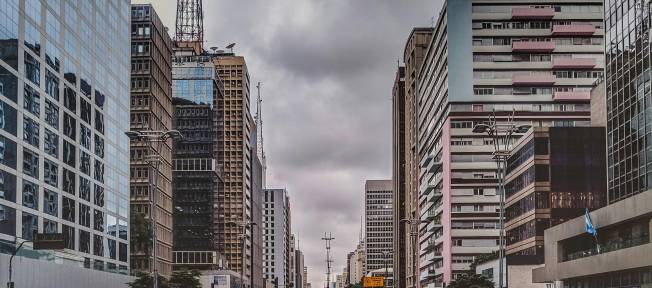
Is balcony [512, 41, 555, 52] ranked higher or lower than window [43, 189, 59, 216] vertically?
higher

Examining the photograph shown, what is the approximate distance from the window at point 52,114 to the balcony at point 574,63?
7389cm

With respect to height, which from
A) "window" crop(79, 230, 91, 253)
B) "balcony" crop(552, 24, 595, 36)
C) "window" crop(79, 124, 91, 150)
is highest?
"balcony" crop(552, 24, 595, 36)

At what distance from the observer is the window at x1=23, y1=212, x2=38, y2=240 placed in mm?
94075

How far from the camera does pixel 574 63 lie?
144 m

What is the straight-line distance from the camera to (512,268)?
99.9 m

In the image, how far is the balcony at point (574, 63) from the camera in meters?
143

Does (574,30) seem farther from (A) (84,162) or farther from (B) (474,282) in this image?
(A) (84,162)

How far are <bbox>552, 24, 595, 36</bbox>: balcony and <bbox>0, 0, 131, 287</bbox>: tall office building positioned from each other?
203 feet

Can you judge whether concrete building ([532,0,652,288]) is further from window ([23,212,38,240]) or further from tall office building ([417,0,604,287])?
tall office building ([417,0,604,287])

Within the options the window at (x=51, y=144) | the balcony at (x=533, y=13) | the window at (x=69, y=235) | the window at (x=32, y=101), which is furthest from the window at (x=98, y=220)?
the balcony at (x=533, y=13)

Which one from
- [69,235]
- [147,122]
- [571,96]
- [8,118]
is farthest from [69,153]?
[571,96]

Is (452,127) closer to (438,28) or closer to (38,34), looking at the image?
(438,28)

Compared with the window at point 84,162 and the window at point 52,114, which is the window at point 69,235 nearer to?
the window at point 84,162

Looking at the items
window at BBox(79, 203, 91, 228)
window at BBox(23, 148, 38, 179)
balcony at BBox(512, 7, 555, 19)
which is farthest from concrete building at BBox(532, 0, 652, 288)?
balcony at BBox(512, 7, 555, 19)
